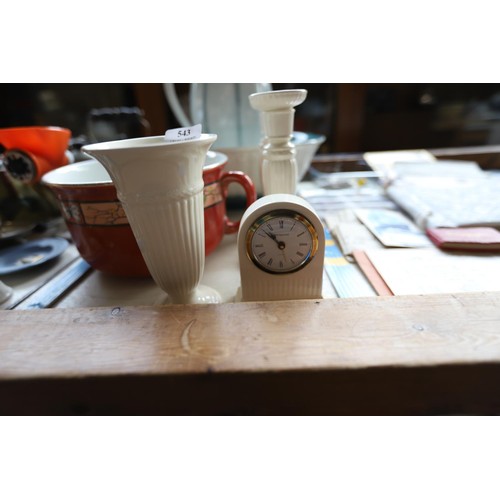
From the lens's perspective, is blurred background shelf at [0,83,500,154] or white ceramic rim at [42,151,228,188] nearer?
white ceramic rim at [42,151,228,188]

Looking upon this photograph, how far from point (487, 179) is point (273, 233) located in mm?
742

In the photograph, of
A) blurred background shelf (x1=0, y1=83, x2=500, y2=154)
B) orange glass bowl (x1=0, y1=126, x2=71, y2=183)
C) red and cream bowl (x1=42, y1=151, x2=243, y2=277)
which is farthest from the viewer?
blurred background shelf (x1=0, y1=83, x2=500, y2=154)

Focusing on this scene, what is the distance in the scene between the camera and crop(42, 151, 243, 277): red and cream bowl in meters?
0.42

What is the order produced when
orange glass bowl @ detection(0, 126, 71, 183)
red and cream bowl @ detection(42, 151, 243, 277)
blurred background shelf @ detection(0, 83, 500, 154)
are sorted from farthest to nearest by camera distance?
1. blurred background shelf @ detection(0, 83, 500, 154)
2. orange glass bowl @ detection(0, 126, 71, 183)
3. red and cream bowl @ detection(42, 151, 243, 277)

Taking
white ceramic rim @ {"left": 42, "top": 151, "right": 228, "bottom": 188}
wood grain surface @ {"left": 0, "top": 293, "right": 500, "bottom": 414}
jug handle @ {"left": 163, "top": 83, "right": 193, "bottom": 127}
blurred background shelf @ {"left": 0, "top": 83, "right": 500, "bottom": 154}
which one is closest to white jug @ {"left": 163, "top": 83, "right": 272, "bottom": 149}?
jug handle @ {"left": 163, "top": 83, "right": 193, "bottom": 127}

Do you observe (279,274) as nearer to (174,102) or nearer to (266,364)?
(266,364)


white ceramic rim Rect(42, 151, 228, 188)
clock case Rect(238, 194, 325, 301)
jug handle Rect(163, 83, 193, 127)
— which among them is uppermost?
jug handle Rect(163, 83, 193, 127)

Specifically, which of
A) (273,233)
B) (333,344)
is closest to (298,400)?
(333,344)

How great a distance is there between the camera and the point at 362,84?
168 centimetres

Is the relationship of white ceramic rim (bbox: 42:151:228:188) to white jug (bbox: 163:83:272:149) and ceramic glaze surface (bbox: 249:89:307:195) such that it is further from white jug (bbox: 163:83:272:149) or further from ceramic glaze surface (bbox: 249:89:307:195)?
white jug (bbox: 163:83:272:149)

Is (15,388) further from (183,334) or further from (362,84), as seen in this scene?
(362,84)

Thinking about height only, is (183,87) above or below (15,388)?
above

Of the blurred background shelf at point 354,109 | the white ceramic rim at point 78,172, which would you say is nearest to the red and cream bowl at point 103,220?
the white ceramic rim at point 78,172

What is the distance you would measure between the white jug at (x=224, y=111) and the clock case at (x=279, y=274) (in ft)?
1.20
